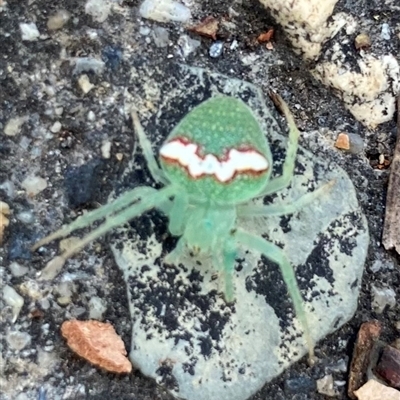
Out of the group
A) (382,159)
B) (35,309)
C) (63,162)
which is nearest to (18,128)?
(63,162)

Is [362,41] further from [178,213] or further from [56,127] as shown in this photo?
[56,127]

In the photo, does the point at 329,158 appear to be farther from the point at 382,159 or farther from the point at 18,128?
the point at 18,128

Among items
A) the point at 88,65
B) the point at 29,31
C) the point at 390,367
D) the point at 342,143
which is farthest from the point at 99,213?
the point at 390,367

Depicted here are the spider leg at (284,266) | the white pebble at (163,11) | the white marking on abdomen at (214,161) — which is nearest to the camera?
the white marking on abdomen at (214,161)

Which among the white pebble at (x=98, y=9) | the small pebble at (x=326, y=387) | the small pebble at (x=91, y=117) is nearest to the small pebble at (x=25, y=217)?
the small pebble at (x=91, y=117)

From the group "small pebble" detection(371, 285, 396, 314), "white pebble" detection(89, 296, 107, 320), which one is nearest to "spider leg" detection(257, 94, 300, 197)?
"small pebble" detection(371, 285, 396, 314)

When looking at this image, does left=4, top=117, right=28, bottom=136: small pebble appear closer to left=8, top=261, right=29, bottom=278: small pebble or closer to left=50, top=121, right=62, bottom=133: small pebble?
left=50, top=121, right=62, bottom=133: small pebble

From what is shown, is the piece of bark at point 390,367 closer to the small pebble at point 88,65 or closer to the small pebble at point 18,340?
the small pebble at point 18,340
